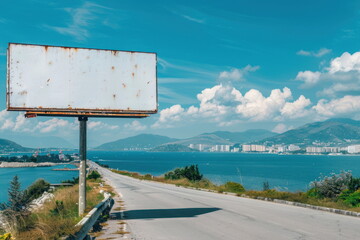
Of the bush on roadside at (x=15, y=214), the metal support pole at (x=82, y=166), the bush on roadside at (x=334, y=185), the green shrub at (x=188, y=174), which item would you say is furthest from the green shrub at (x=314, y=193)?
the green shrub at (x=188, y=174)

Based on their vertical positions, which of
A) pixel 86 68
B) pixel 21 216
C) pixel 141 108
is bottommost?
pixel 21 216

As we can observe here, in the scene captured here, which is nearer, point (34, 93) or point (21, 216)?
point (21, 216)

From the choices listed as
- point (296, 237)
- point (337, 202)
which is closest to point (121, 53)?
point (296, 237)

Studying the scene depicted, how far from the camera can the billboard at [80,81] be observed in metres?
11.5

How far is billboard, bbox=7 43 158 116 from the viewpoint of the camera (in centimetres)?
1147

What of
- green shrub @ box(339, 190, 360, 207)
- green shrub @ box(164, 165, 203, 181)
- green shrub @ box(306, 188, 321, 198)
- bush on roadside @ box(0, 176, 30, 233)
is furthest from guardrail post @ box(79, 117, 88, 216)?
green shrub @ box(164, 165, 203, 181)

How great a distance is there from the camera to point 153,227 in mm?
11469

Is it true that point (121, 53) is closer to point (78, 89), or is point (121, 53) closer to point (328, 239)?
point (78, 89)

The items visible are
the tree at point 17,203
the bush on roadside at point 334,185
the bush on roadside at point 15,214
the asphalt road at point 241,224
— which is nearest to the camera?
the bush on roadside at point 15,214

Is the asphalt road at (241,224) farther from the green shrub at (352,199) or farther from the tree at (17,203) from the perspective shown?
the tree at (17,203)

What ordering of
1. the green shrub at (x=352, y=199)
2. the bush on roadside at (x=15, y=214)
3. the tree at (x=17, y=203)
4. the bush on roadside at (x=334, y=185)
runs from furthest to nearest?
1. the bush on roadside at (x=334, y=185)
2. the green shrub at (x=352, y=199)
3. the tree at (x=17, y=203)
4. the bush on roadside at (x=15, y=214)

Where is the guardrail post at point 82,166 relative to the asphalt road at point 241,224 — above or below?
above

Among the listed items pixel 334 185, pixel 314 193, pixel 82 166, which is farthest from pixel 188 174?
pixel 82 166

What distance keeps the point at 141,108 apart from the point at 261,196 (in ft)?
39.9
